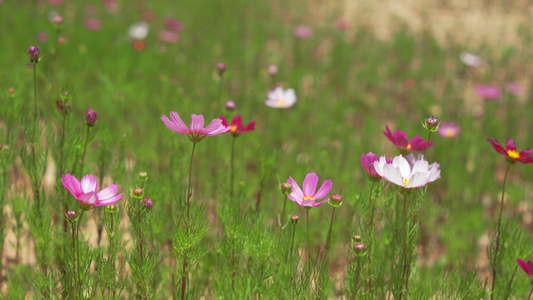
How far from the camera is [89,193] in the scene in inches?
51.2

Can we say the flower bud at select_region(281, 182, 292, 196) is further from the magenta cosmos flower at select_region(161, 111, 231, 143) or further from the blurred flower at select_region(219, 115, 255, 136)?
the blurred flower at select_region(219, 115, 255, 136)

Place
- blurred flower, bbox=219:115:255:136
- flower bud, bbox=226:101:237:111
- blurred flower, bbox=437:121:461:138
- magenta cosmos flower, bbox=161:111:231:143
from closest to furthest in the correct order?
magenta cosmos flower, bbox=161:111:231:143 < blurred flower, bbox=219:115:255:136 < flower bud, bbox=226:101:237:111 < blurred flower, bbox=437:121:461:138

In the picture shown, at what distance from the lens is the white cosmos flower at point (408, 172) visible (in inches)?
53.7

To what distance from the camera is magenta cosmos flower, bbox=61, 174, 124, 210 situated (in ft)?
4.29

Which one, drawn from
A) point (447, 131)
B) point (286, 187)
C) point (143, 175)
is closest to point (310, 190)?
point (286, 187)

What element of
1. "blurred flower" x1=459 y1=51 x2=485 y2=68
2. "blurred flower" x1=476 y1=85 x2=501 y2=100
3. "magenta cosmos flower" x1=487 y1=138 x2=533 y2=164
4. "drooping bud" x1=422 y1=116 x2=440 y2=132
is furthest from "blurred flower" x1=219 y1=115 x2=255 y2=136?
"blurred flower" x1=459 y1=51 x2=485 y2=68

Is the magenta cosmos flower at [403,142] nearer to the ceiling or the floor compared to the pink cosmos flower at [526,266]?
nearer to the ceiling

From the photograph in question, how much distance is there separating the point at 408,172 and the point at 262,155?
32.8 inches

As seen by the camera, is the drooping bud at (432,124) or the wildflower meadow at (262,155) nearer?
the drooping bud at (432,124)

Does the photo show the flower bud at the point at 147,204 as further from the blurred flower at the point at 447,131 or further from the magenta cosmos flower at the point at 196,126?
the blurred flower at the point at 447,131

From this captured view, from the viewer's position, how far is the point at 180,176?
2328 millimetres

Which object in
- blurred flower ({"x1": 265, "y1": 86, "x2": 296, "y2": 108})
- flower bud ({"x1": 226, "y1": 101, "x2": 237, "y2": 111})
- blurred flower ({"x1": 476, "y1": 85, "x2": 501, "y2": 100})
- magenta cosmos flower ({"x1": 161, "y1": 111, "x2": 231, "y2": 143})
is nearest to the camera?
magenta cosmos flower ({"x1": 161, "y1": 111, "x2": 231, "y2": 143})

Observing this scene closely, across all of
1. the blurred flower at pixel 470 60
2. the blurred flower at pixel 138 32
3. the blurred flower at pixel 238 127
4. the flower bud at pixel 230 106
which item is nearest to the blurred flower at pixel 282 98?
the flower bud at pixel 230 106

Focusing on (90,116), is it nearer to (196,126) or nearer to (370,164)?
(196,126)
